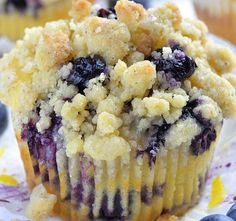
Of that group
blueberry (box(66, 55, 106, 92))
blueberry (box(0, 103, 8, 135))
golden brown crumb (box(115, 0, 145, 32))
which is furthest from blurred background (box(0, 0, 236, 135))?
blueberry (box(66, 55, 106, 92))

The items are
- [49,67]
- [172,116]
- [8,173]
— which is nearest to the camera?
[172,116]

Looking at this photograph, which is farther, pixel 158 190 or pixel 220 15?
pixel 220 15

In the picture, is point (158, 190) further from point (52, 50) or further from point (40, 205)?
point (52, 50)

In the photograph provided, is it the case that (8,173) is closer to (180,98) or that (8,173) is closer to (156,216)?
(156,216)

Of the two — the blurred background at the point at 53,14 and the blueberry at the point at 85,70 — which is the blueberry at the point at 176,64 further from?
the blurred background at the point at 53,14

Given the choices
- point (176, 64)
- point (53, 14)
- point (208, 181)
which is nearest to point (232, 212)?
point (208, 181)

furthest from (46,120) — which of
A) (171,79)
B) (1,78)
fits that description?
(171,79)

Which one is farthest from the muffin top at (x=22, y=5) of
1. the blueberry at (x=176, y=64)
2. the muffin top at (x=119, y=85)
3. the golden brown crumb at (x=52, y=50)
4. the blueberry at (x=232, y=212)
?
the blueberry at (x=232, y=212)
